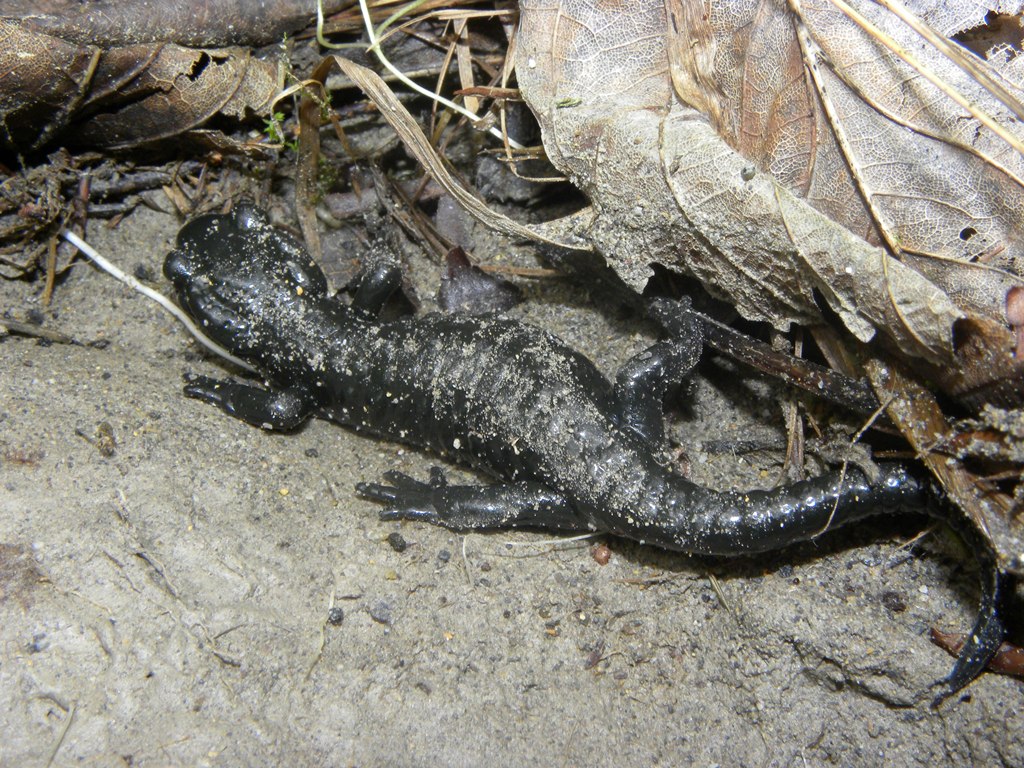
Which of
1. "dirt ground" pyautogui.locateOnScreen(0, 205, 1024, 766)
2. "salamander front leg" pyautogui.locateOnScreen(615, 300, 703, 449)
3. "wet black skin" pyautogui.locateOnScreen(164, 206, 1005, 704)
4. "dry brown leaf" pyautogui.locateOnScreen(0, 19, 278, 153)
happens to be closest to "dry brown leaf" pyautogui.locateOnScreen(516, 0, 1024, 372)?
"salamander front leg" pyautogui.locateOnScreen(615, 300, 703, 449)

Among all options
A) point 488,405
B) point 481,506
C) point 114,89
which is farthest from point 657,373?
point 114,89

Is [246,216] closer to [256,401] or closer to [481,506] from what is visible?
[256,401]

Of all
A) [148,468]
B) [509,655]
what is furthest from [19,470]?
[509,655]

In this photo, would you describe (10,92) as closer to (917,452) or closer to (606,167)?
(606,167)

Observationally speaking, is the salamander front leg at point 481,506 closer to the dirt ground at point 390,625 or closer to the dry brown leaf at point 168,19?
the dirt ground at point 390,625

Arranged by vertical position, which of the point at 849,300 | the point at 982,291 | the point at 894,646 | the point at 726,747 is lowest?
the point at 726,747

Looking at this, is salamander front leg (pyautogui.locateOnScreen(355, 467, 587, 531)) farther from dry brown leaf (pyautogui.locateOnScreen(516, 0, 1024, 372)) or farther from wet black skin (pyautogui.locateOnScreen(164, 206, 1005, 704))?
dry brown leaf (pyautogui.locateOnScreen(516, 0, 1024, 372))
